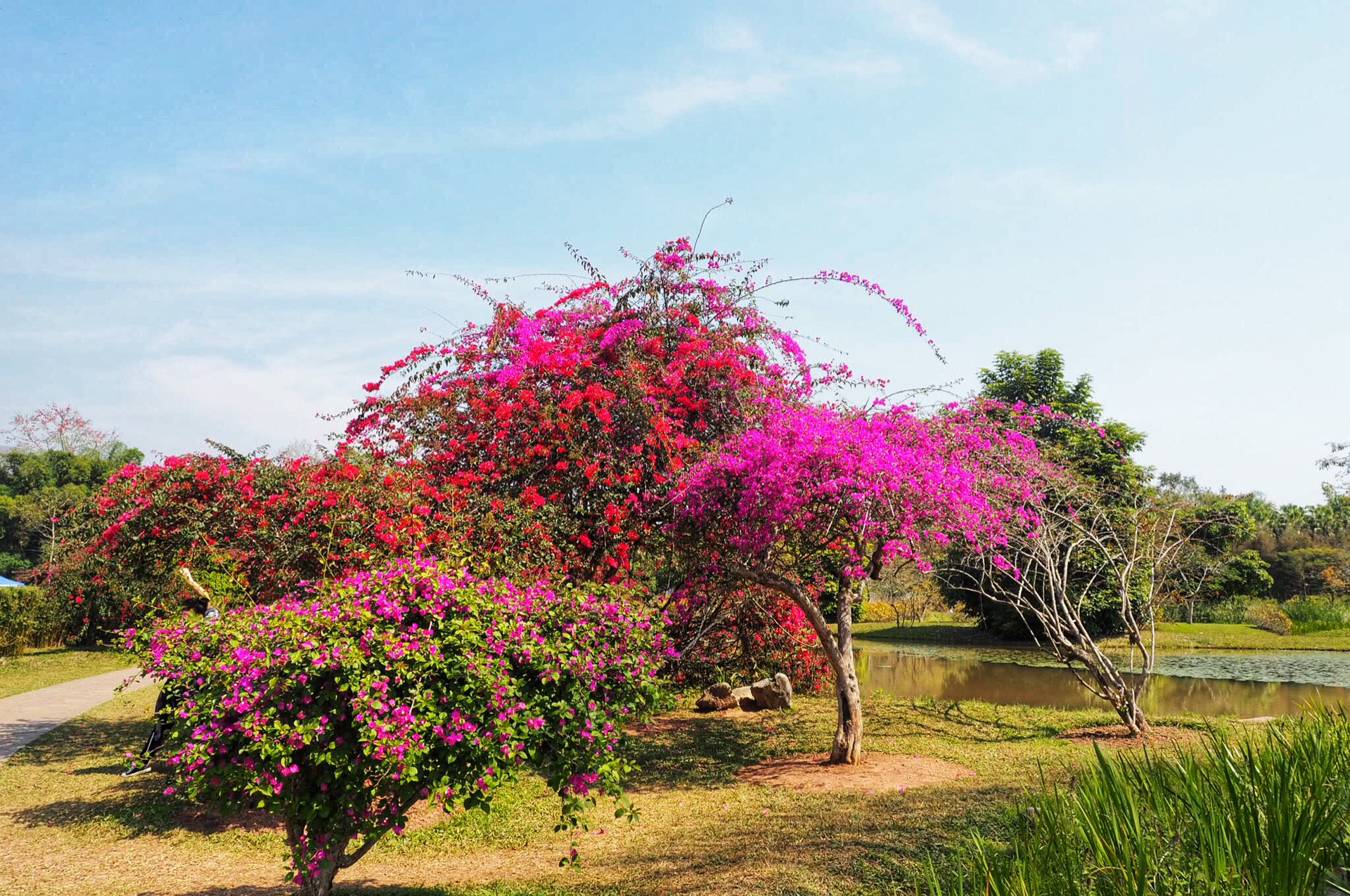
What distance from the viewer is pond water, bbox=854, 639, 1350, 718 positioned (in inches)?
581

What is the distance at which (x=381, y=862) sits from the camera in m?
6.72

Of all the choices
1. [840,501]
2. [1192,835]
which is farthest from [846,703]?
[1192,835]

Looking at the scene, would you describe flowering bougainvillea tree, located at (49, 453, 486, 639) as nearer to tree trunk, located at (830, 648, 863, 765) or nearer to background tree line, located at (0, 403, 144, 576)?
tree trunk, located at (830, 648, 863, 765)

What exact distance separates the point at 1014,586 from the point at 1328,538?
24.8 m

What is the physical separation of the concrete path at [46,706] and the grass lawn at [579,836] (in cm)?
119

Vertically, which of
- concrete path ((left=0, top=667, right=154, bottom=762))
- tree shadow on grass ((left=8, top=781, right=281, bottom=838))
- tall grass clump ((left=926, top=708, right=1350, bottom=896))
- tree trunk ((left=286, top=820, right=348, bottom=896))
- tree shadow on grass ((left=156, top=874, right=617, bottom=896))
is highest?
tall grass clump ((left=926, top=708, right=1350, bottom=896))

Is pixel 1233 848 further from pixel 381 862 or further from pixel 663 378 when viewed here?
pixel 663 378

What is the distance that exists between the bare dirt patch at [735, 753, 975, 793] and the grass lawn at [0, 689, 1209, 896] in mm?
229

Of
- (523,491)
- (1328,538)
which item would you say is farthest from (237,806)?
(1328,538)

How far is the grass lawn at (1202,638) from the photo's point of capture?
2283 cm

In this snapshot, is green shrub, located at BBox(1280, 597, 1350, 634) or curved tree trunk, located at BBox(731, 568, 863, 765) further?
green shrub, located at BBox(1280, 597, 1350, 634)

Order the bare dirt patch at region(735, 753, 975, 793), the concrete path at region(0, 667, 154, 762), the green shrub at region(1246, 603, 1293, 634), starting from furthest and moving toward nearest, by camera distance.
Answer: the green shrub at region(1246, 603, 1293, 634)
the concrete path at region(0, 667, 154, 762)
the bare dirt patch at region(735, 753, 975, 793)

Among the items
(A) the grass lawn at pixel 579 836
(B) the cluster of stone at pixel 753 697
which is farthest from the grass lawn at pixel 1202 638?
(A) the grass lawn at pixel 579 836

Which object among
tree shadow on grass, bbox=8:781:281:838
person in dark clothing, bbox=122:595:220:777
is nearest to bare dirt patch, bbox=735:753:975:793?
tree shadow on grass, bbox=8:781:281:838
